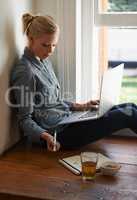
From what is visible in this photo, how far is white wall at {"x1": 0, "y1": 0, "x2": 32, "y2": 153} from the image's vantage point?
6.07ft

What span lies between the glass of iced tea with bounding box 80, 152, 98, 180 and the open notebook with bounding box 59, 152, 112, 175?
0.07m

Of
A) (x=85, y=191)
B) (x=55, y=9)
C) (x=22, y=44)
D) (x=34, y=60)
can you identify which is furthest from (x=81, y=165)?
(x=55, y=9)

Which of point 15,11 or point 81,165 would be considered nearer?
point 81,165

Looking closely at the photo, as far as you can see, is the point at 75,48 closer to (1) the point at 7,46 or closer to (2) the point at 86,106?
(2) the point at 86,106

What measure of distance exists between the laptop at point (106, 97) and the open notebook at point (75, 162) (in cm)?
19

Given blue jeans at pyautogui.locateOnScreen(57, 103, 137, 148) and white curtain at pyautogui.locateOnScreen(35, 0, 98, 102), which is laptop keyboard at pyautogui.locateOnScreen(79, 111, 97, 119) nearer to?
blue jeans at pyautogui.locateOnScreen(57, 103, 137, 148)

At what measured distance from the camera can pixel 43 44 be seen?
1909 mm

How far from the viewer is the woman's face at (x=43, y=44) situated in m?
1.89

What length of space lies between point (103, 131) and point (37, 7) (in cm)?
79

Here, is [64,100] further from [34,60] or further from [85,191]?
[85,191]

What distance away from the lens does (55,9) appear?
2186mm

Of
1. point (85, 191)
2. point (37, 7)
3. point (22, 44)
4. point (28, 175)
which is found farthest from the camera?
point (37, 7)

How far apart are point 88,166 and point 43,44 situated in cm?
64

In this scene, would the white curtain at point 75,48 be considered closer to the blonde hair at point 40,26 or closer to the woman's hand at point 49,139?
the blonde hair at point 40,26
